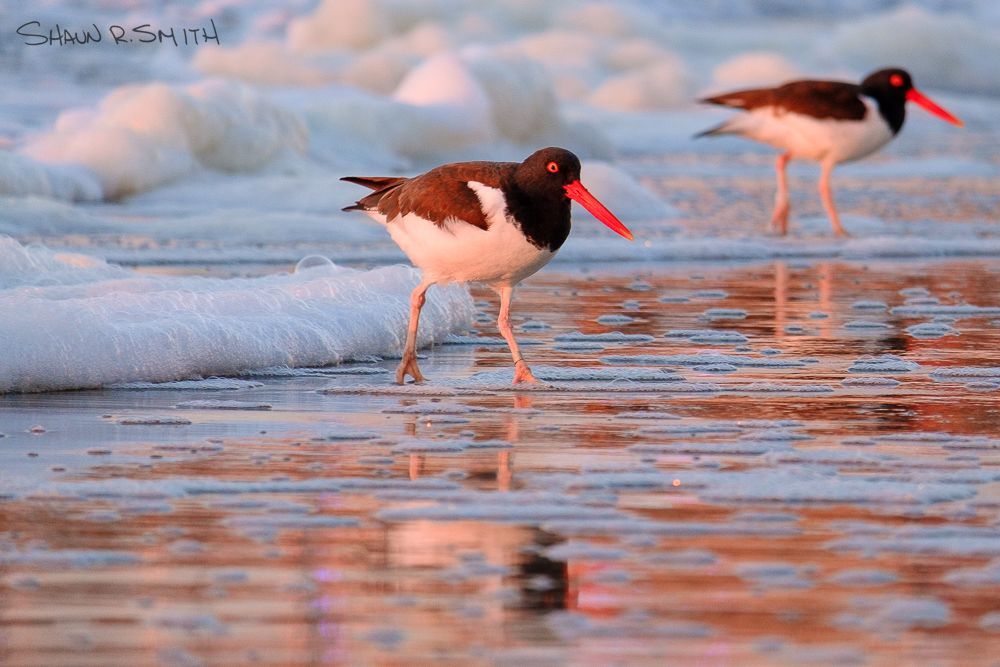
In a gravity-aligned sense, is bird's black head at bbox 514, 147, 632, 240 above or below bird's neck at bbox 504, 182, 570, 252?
above

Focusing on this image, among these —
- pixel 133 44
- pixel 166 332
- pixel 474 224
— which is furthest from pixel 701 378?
pixel 133 44

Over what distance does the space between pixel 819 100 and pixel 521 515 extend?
1063cm

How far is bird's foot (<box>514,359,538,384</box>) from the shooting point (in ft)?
20.6

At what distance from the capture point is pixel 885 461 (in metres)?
4.86

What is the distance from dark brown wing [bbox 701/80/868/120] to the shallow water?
732cm

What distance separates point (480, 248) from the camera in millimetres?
6332

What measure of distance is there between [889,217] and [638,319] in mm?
6744

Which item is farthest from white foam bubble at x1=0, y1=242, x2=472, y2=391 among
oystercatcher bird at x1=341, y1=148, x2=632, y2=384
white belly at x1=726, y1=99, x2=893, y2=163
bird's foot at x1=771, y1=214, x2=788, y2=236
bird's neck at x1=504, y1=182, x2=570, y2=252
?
white belly at x1=726, y1=99, x2=893, y2=163

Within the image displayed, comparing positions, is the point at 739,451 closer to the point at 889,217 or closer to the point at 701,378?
the point at 701,378

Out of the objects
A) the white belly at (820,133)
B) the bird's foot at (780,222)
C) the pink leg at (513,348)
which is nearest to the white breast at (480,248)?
the pink leg at (513,348)

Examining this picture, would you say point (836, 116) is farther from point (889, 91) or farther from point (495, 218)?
point (495, 218)

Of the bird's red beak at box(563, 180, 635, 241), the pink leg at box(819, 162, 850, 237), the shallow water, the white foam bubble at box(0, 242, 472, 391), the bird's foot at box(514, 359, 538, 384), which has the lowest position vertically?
the shallow water

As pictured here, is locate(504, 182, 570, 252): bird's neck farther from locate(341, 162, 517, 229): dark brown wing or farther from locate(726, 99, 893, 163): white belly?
locate(726, 99, 893, 163): white belly

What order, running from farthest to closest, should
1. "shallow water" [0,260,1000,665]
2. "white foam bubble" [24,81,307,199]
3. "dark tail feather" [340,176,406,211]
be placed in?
"white foam bubble" [24,81,307,199]
"dark tail feather" [340,176,406,211]
"shallow water" [0,260,1000,665]
